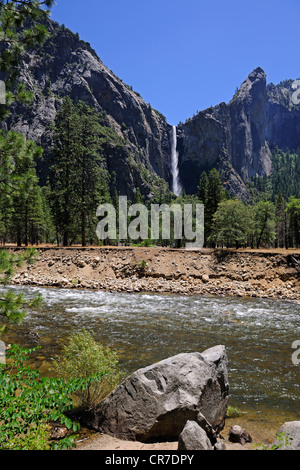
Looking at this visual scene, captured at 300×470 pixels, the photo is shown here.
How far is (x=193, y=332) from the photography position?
1270cm

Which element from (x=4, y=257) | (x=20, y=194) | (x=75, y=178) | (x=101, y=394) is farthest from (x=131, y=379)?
(x=75, y=178)

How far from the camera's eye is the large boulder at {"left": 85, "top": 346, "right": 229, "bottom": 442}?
484 cm

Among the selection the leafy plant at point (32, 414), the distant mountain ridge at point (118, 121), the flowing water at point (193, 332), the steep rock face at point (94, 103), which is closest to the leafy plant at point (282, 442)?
the flowing water at point (193, 332)

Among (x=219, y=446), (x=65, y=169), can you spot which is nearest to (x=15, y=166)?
(x=219, y=446)

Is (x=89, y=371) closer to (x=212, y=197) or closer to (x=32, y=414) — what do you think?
(x=32, y=414)

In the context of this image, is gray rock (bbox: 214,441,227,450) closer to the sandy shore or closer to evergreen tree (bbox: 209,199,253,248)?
the sandy shore

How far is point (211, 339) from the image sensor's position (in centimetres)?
1162

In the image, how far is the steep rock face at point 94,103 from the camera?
135 metres

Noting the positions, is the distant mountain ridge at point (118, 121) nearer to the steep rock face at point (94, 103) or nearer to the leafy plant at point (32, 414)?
the steep rock face at point (94, 103)

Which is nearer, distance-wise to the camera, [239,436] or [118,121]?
[239,436]

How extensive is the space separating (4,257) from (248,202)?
19251 centimetres

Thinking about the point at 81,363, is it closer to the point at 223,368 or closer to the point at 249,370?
the point at 223,368

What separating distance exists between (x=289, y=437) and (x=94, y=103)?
573 ft

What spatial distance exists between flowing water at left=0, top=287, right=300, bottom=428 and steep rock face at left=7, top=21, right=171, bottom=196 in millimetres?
123177
